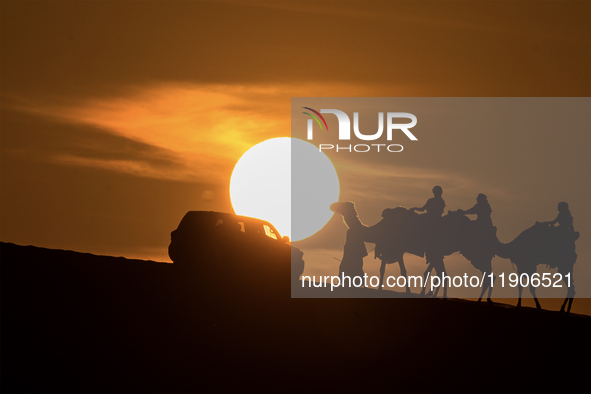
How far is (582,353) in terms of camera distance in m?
13.9

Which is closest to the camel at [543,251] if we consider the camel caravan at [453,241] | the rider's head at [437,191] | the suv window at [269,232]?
the camel caravan at [453,241]

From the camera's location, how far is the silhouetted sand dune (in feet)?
39.0

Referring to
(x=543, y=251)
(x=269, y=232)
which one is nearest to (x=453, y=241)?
(x=543, y=251)

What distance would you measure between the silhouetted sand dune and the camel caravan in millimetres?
908

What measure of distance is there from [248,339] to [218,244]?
5.02 m

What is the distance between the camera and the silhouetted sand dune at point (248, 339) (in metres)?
11.9

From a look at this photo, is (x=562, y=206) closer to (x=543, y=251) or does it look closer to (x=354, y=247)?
(x=543, y=251)

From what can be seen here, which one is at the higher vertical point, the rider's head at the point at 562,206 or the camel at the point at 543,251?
the rider's head at the point at 562,206

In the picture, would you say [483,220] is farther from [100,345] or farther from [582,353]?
[100,345]

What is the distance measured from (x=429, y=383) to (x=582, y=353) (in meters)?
3.90

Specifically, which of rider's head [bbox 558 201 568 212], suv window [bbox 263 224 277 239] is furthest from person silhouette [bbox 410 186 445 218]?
suv window [bbox 263 224 277 239]

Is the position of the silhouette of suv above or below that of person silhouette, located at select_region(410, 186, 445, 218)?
below

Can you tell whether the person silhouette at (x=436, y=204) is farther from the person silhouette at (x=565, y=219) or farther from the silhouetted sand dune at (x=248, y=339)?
the person silhouette at (x=565, y=219)

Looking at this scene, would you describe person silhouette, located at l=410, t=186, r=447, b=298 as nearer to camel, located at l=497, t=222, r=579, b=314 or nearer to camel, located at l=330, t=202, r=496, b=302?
camel, located at l=330, t=202, r=496, b=302
